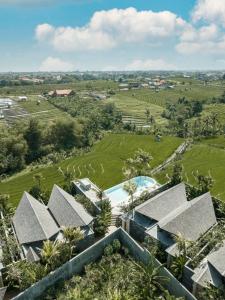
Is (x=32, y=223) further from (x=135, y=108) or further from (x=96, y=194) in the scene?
(x=135, y=108)

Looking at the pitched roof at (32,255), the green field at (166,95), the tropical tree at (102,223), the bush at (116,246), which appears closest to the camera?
the pitched roof at (32,255)

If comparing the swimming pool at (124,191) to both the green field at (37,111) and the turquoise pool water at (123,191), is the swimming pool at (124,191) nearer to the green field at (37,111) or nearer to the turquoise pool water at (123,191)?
the turquoise pool water at (123,191)

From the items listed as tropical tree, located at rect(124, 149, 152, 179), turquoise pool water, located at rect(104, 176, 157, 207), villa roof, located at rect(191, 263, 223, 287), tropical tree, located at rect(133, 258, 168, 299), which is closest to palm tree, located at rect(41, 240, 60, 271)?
tropical tree, located at rect(133, 258, 168, 299)

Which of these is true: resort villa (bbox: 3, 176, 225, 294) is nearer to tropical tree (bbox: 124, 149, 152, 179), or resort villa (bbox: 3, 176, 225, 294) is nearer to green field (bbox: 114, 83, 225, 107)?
tropical tree (bbox: 124, 149, 152, 179)

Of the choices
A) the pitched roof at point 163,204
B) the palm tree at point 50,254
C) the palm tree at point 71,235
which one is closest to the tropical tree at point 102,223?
the pitched roof at point 163,204

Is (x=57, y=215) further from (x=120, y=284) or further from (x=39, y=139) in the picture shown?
(x=39, y=139)

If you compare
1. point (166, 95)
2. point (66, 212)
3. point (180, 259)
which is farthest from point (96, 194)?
point (166, 95)

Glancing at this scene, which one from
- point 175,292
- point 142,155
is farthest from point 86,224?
point 142,155
